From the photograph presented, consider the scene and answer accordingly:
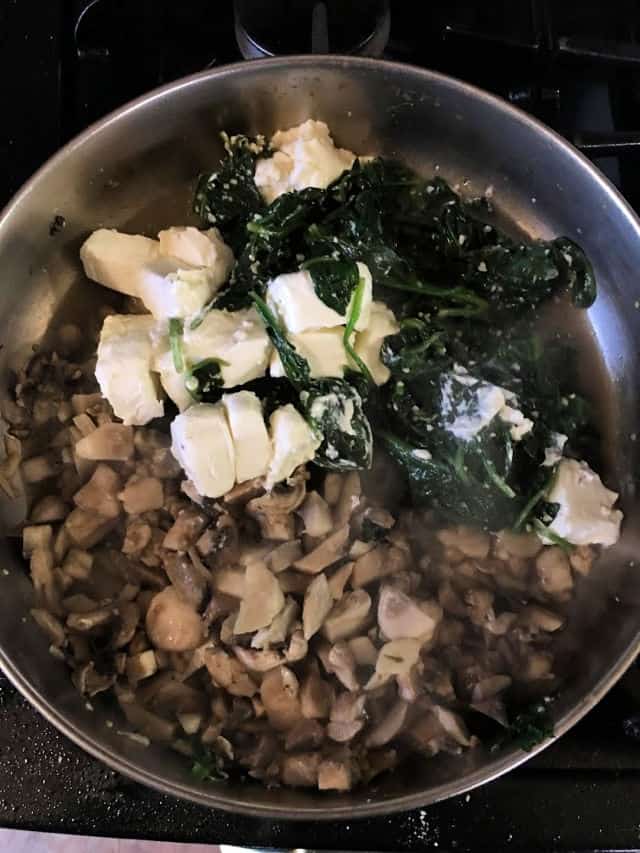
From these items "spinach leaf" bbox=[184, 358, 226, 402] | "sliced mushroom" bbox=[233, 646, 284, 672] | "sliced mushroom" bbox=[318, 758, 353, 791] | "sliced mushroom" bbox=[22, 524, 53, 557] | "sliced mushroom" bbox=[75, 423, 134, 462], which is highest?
"spinach leaf" bbox=[184, 358, 226, 402]

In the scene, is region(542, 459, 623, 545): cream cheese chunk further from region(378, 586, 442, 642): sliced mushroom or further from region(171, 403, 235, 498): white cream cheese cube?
region(171, 403, 235, 498): white cream cheese cube

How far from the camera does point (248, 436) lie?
169 centimetres

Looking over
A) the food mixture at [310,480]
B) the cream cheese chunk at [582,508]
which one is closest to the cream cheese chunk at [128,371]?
the food mixture at [310,480]

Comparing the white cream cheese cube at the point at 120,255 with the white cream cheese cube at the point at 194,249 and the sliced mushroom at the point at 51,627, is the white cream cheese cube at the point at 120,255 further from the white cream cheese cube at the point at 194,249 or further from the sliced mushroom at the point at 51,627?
the sliced mushroom at the point at 51,627

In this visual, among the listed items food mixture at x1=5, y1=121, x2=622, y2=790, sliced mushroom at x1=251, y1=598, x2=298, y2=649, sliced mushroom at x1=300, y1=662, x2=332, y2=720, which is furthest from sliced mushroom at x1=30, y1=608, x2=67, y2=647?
sliced mushroom at x1=300, y1=662, x2=332, y2=720

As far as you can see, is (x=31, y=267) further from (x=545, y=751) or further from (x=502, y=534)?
(x=545, y=751)

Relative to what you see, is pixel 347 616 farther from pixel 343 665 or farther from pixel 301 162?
pixel 301 162

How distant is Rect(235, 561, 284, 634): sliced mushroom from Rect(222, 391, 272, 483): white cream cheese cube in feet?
0.62

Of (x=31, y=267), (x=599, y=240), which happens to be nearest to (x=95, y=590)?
(x=31, y=267)

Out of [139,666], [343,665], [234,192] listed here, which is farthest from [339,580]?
[234,192]

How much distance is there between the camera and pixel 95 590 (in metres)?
1.76

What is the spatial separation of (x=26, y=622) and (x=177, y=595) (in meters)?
0.28

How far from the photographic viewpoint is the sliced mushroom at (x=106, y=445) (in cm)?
176

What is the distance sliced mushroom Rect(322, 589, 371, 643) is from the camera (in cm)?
171
